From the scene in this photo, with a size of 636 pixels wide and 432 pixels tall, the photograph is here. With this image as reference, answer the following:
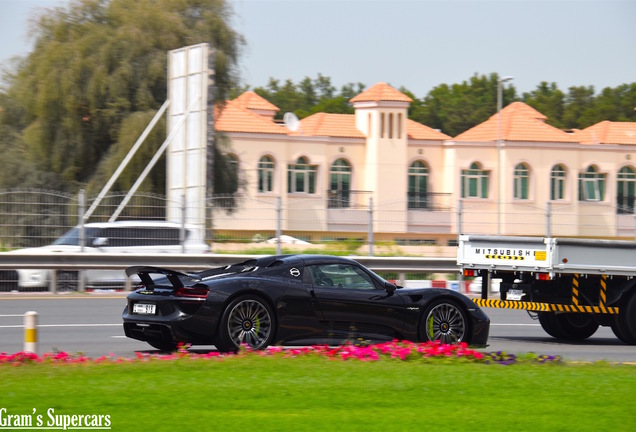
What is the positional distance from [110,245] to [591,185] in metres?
45.8

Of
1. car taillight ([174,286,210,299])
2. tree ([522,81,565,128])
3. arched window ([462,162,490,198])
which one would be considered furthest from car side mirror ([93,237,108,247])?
tree ([522,81,565,128])

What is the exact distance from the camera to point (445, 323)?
12.1 m

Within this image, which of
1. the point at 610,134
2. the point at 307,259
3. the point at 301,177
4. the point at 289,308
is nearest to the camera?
the point at 289,308

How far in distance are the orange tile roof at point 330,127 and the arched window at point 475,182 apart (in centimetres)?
714

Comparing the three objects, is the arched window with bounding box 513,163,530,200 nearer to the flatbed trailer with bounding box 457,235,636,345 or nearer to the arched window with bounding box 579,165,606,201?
the arched window with bounding box 579,165,606,201

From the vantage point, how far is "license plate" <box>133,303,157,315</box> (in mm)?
10898

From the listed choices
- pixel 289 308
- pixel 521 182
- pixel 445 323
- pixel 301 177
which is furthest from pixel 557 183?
pixel 289 308

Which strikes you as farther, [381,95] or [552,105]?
[552,105]

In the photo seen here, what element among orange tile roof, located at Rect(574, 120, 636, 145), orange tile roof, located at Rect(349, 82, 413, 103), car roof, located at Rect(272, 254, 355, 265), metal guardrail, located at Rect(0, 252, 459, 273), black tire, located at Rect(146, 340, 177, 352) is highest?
orange tile roof, located at Rect(349, 82, 413, 103)

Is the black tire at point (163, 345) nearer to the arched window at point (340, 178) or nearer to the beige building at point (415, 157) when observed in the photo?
the beige building at point (415, 157)

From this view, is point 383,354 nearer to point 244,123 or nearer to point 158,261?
point 158,261

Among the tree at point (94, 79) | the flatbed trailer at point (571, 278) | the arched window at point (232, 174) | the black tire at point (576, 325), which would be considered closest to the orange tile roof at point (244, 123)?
the arched window at point (232, 174)

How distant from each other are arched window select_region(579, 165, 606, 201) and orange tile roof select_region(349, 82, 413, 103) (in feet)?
41.7

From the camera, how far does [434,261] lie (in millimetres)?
23609
